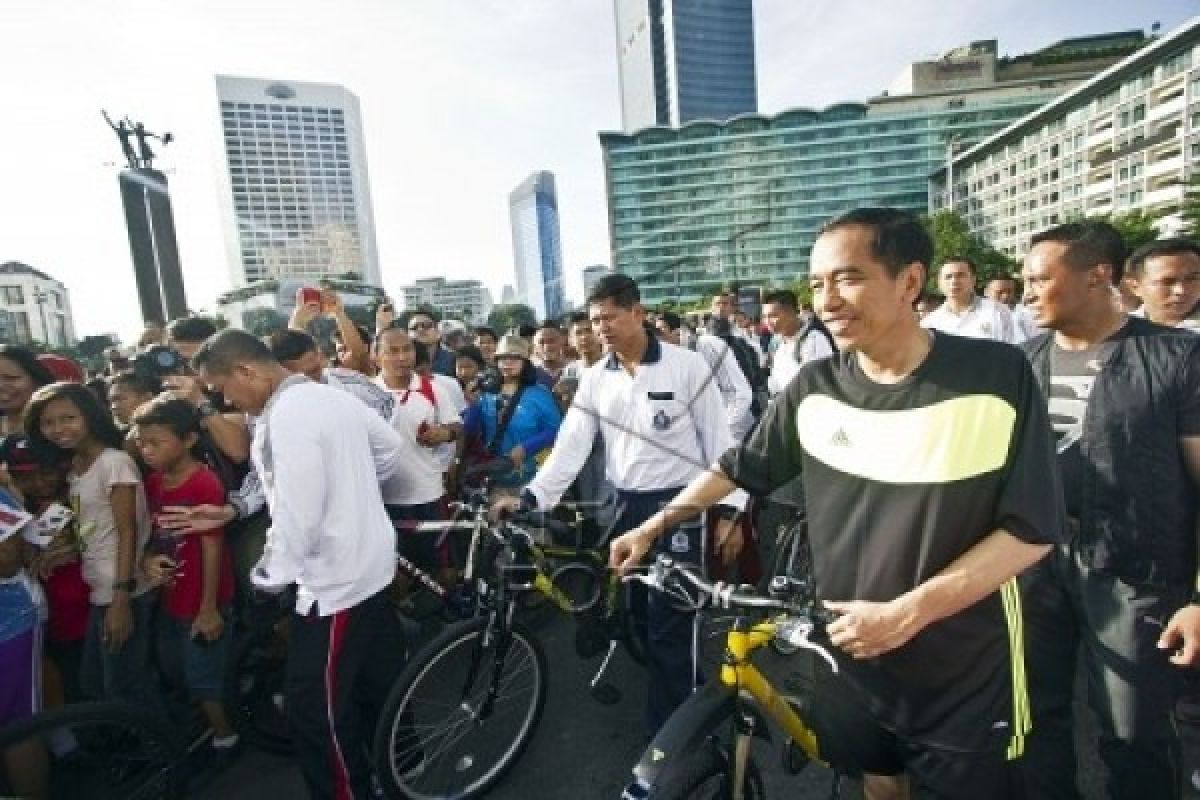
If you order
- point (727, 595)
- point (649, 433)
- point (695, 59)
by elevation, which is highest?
point (695, 59)

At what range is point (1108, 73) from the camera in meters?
57.5

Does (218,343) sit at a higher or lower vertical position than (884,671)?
higher

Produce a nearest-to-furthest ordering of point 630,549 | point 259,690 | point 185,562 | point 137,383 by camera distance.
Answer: point 630,549
point 185,562
point 259,690
point 137,383

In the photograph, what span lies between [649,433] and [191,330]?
4273 mm

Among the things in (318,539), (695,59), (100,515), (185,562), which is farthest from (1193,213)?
(695,59)

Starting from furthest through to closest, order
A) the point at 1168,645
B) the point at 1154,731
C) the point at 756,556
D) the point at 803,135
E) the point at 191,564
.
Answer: the point at 803,135, the point at 756,556, the point at 191,564, the point at 1154,731, the point at 1168,645

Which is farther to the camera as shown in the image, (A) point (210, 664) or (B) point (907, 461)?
(A) point (210, 664)

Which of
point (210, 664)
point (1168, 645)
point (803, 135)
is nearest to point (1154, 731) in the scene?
point (1168, 645)

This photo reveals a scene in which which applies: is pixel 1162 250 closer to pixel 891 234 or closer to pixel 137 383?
pixel 891 234

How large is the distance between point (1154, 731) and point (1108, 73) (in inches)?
3118

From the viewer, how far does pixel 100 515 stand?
3.05 metres

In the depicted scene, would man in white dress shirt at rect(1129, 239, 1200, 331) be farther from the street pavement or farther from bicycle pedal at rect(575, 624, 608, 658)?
bicycle pedal at rect(575, 624, 608, 658)

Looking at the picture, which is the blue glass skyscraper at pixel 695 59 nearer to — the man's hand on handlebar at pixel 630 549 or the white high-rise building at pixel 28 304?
the white high-rise building at pixel 28 304

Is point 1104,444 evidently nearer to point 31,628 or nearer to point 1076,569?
point 1076,569
